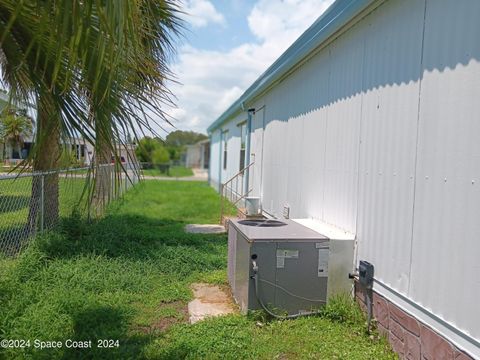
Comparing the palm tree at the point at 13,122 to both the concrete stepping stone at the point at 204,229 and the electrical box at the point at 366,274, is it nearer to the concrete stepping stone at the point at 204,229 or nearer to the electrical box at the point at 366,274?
the electrical box at the point at 366,274

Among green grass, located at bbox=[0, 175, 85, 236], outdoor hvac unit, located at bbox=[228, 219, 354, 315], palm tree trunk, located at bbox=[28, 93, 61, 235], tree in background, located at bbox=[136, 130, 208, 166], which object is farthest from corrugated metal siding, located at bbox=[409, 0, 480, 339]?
green grass, located at bbox=[0, 175, 85, 236]

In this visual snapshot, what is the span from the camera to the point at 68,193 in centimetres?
716

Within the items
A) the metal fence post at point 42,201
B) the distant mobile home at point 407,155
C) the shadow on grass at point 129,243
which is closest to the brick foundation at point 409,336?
the distant mobile home at point 407,155

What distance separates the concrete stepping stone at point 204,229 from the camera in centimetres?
875

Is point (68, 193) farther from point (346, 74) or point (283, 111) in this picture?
point (346, 74)

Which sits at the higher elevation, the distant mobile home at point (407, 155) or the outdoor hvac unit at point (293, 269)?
the distant mobile home at point (407, 155)

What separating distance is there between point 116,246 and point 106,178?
332cm

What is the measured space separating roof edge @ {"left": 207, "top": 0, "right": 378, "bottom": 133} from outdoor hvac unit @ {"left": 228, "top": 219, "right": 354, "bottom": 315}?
2.25 metres

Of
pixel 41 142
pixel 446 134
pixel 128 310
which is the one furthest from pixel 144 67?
pixel 128 310

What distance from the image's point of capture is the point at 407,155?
319 centimetres

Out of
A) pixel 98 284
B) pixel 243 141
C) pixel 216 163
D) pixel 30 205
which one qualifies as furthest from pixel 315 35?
pixel 216 163

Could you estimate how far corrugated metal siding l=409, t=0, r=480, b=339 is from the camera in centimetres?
246

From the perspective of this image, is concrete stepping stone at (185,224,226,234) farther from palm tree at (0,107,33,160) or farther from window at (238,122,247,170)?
palm tree at (0,107,33,160)

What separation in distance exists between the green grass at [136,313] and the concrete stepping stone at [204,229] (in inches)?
91.2
